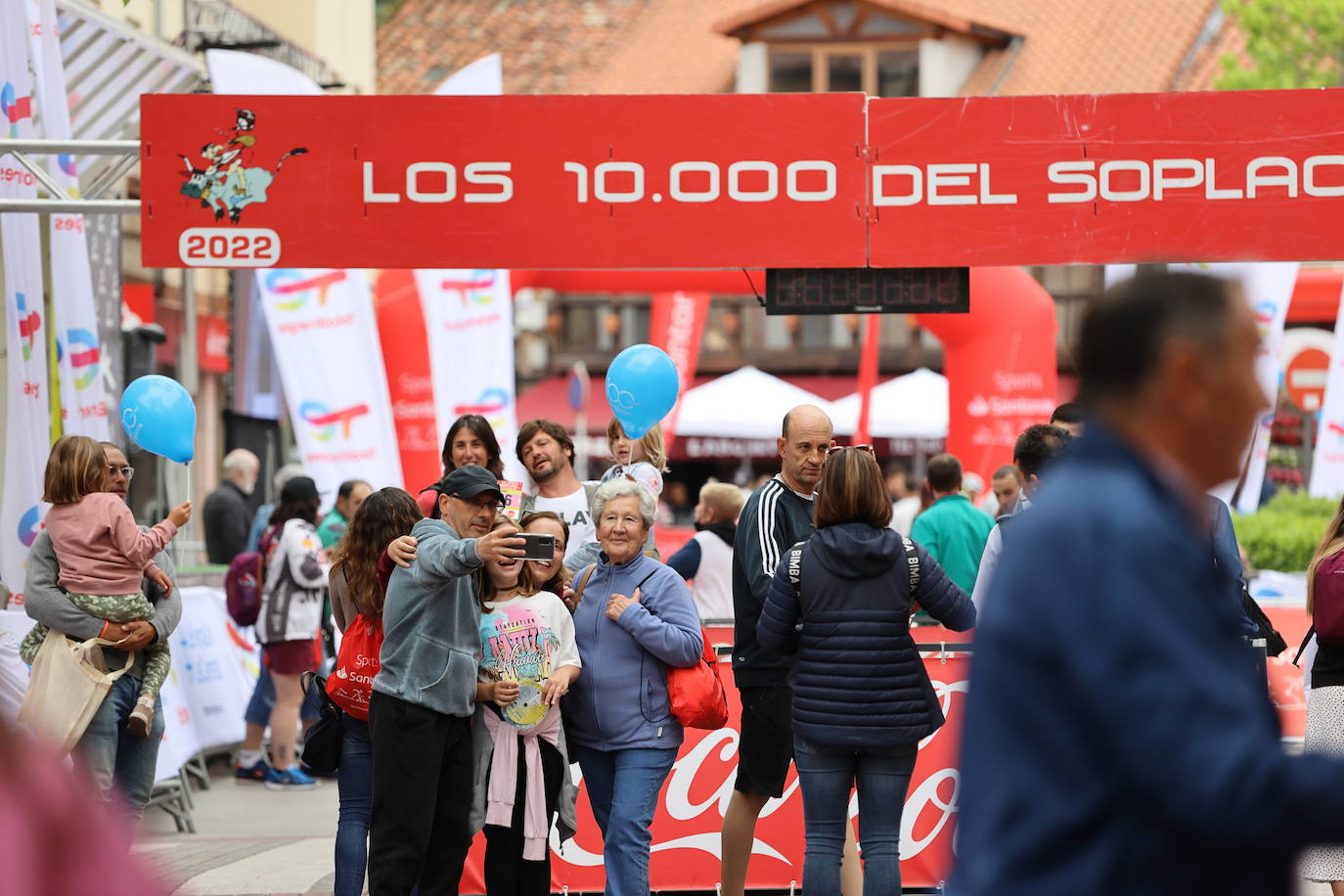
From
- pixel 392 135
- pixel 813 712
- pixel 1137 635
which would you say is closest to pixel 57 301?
pixel 392 135

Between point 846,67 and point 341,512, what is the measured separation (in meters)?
23.6

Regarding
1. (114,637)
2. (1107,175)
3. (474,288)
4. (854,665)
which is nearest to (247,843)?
(114,637)

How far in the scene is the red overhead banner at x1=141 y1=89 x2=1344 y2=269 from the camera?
776 centimetres

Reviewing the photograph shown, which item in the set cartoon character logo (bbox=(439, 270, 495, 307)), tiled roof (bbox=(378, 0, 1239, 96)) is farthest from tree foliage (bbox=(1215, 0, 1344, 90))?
cartoon character logo (bbox=(439, 270, 495, 307))

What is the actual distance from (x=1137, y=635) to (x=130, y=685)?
6038mm

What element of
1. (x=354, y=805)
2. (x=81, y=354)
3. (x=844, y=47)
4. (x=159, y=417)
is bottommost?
(x=354, y=805)

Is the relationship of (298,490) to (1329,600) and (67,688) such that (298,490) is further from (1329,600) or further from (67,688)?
(1329,600)

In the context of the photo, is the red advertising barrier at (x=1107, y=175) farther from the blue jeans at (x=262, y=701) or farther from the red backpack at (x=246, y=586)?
the blue jeans at (x=262, y=701)

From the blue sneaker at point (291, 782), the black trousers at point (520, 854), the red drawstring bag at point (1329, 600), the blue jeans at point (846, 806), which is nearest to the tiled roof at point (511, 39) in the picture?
the blue sneaker at point (291, 782)

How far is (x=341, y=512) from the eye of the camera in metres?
12.2

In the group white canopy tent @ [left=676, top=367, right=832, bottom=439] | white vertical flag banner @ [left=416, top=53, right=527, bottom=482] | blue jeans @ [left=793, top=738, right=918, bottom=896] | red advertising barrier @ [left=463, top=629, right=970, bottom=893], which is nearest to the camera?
blue jeans @ [left=793, top=738, right=918, bottom=896]

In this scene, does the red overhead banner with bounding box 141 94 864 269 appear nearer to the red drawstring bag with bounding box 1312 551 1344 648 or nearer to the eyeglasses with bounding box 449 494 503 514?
the eyeglasses with bounding box 449 494 503 514

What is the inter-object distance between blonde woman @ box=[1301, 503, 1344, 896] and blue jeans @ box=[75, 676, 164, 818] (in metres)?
4.65

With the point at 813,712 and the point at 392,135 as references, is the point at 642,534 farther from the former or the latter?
the point at 392,135
